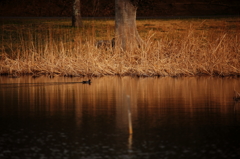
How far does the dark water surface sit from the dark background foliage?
1291 inches

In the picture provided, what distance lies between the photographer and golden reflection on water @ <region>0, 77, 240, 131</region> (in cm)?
1120

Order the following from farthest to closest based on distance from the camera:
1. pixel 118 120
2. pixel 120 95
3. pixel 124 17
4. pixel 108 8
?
pixel 108 8 → pixel 124 17 → pixel 120 95 → pixel 118 120

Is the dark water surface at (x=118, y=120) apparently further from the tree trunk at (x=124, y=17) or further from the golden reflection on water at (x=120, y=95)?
the tree trunk at (x=124, y=17)

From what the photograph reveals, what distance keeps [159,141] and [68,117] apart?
8.63ft

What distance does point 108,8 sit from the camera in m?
49.7

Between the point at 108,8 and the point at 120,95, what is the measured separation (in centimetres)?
3690

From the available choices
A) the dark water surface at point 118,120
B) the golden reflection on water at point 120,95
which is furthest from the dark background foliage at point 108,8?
the dark water surface at point 118,120

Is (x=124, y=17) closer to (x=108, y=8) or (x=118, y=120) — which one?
(x=118, y=120)

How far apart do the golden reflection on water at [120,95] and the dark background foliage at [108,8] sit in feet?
102

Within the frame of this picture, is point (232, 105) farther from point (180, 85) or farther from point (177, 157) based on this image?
point (177, 157)

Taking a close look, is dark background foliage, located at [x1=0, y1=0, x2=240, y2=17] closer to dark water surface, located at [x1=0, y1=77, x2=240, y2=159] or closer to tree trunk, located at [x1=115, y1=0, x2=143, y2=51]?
tree trunk, located at [x1=115, y1=0, x2=143, y2=51]

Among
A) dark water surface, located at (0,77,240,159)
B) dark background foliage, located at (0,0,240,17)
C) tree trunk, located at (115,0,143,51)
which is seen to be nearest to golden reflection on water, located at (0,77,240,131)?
dark water surface, located at (0,77,240,159)

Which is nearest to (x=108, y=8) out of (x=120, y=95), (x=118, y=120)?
(x=120, y=95)

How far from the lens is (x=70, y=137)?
27.7 feet
